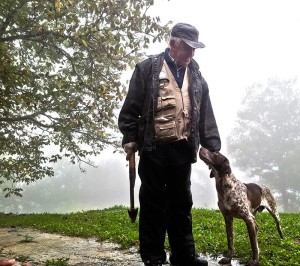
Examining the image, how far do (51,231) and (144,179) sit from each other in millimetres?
5852

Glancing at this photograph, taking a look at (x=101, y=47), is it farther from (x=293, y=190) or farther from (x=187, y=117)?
(x=293, y=190)

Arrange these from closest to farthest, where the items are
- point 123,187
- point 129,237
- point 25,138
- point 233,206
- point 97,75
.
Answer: point 233,206
point 129,237
point 97,75
point 25,138
point 123,187

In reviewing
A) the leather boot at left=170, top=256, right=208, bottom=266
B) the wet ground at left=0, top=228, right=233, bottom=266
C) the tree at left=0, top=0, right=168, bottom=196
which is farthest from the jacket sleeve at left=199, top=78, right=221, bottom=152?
the tree at left=0, top=0, right=168, bottom=196

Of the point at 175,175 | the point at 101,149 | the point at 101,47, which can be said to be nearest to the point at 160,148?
the point at 175,175

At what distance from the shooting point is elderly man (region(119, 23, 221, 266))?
3.81 metres

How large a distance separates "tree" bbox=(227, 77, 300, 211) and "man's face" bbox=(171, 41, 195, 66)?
35855 millimetres

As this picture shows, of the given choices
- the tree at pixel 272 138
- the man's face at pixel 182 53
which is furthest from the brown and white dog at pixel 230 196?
the tree at pixel 272 138

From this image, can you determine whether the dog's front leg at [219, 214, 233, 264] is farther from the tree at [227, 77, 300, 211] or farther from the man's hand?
the tree at [227, 77, 300, 211]

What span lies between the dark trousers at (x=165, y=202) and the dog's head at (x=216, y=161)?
0.29 metres

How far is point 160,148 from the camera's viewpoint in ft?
12.7

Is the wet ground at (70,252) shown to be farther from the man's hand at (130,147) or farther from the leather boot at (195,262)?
the man's hand at (130,147)

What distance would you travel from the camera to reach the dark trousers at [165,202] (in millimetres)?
3777

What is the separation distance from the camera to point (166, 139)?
12.6 feet

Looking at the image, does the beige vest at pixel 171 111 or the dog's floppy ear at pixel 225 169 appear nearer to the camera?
the beige vest at pixel 171 111
